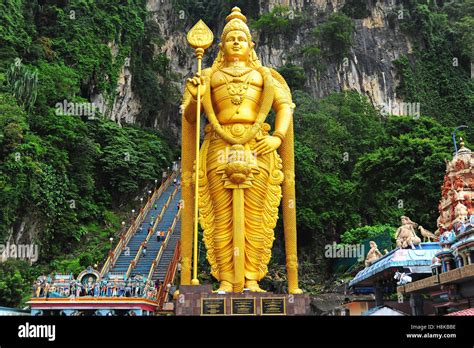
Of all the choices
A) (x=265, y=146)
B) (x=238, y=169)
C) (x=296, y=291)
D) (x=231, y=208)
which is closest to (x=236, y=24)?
(x=265, y=146)

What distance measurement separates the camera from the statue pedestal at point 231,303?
6.64 metres

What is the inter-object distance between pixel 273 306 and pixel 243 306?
0.40 metres

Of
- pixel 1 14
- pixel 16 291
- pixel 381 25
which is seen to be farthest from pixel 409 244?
pixel 381 25

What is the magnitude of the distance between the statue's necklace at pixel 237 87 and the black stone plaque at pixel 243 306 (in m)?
2.92

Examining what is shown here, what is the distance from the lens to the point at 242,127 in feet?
25.4

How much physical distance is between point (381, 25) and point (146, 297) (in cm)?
2858

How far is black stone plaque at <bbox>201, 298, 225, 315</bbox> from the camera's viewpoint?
21.7 feet

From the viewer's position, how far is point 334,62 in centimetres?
3038
